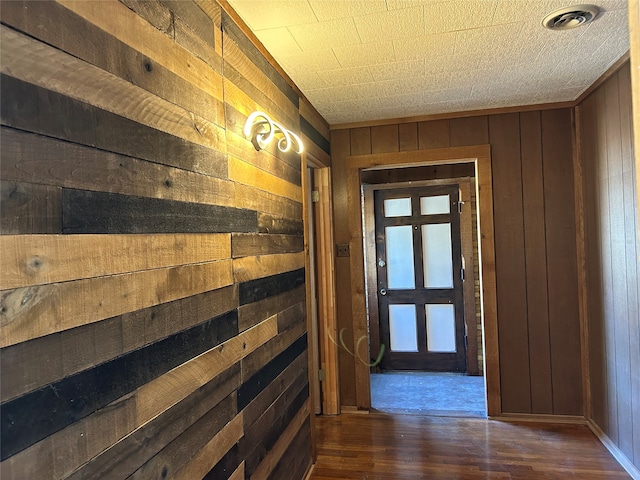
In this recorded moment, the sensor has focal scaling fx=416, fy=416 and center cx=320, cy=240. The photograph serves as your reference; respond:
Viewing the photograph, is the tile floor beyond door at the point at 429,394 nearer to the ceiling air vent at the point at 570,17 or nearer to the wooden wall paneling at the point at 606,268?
the wooden wall paneling at the point at 606,268

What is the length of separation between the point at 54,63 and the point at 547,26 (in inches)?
76.5

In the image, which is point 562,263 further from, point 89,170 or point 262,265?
point 89,170

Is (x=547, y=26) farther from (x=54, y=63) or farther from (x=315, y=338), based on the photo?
(x=315, y=338)

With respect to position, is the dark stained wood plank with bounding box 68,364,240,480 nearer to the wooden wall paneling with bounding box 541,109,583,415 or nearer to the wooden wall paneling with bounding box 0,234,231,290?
the wooden wall paneling with bounding box 0,234,231,290

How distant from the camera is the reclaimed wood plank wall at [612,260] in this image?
2.24m

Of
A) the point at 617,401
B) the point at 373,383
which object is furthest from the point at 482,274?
the point at 373,383

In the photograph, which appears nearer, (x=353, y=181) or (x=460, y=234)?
(x=353, y=181)

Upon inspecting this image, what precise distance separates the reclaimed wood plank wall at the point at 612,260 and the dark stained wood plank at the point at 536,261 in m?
0.26

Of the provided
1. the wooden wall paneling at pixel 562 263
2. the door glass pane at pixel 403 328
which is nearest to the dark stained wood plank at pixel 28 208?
the wooden wall paneling at pixel 562 263

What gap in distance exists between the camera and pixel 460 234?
4180mm

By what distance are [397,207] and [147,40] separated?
350 centimetres

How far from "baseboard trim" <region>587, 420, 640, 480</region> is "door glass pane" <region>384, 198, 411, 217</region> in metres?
2.34

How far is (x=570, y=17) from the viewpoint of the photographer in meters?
1.77

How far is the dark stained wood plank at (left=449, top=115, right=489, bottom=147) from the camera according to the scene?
3.08 m
